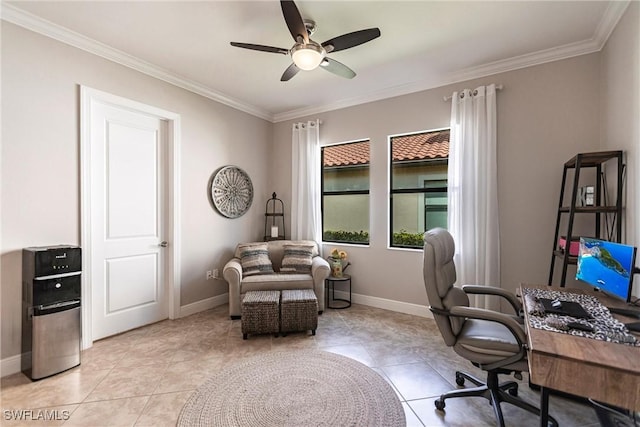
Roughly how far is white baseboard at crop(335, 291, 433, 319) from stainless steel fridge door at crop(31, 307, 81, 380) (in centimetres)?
294

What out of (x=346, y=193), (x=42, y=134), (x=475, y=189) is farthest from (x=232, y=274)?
(x=475, y=189)

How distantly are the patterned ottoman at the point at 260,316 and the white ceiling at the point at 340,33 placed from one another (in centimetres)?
252

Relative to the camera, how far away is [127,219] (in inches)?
121

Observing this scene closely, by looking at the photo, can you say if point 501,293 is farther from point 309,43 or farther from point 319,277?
point 309,43

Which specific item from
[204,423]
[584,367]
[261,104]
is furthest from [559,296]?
[261,104]

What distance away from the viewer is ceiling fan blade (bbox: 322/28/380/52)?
6.74ft

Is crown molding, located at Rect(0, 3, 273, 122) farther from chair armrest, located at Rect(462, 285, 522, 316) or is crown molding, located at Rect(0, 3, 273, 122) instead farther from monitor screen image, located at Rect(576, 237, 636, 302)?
monitor screen image, located at Rect(576, 237, 636, 302)

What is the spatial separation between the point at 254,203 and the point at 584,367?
4.05 meters

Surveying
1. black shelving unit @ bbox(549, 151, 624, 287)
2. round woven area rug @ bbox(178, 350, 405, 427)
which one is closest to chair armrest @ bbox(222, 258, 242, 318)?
round woven area rug @ bbox(178, 350, 405, 427)

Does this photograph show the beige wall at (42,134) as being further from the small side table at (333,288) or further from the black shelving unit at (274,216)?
the small side table at (333,288)

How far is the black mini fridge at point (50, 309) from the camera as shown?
220 cm

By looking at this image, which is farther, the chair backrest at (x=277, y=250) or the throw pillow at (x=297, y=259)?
the chair backrest at (x=277, y=250)

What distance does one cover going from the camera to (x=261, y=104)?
4.29 m

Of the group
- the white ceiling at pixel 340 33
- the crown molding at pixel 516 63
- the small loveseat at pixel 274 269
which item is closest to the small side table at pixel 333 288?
the small loveseat at pixel 274 269
